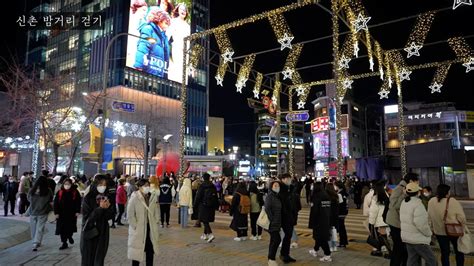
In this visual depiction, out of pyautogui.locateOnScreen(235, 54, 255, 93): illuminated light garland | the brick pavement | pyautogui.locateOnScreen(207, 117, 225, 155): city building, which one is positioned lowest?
the brick pavement

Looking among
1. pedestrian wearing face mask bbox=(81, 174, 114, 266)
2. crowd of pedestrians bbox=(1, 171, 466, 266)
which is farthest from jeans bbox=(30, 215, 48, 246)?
pedestrian wearing face mask bbox=(81, 174, 114, 266)

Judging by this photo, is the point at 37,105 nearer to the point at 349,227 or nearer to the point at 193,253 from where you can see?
the point at 193,253

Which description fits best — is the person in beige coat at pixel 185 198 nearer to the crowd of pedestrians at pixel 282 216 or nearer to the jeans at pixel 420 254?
the crowd of pedestrians at pixel 282 216

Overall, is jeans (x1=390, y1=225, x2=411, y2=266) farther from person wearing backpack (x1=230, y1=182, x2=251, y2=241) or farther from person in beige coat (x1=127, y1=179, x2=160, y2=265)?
person wearing backpack (x1=230, y1=182, x2=251, y2=241)

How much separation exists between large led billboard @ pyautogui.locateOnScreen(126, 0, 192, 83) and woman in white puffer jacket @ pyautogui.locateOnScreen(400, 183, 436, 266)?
52.1 m

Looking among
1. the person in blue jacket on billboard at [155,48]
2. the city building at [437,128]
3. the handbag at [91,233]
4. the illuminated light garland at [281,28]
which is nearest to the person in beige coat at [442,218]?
the handbag at [91,233]

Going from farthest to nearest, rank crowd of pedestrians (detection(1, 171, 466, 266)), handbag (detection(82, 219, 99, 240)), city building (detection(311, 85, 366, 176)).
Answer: city building (detection(311, 85, 366, 176))
handbag (detection(82, 219, 99, 240))
crowd of pedestrians (detection(1, 171, 466, 266))

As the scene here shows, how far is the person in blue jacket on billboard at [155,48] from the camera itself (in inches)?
2290

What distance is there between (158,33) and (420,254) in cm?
6192

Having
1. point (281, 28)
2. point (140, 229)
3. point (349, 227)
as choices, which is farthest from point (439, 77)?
point (140, 229)

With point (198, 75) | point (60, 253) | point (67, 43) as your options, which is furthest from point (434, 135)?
point (67, 43)

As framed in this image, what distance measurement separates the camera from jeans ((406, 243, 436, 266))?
5.45 meters

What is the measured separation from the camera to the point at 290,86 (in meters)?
23.6

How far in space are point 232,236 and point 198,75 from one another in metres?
64.2
